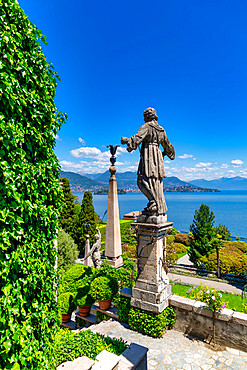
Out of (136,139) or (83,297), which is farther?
(83,297)

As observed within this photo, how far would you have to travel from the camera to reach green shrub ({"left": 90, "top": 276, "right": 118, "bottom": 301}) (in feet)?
21.4

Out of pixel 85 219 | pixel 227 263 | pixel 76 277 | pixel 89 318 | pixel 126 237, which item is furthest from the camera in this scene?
pixel 126 237

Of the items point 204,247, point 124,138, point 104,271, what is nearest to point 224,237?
point 204,247

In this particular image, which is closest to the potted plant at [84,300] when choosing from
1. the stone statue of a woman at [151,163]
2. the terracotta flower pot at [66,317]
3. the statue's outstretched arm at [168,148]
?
the terracotta flower pot at [66,317]

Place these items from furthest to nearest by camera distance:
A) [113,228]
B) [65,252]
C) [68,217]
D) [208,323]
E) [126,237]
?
[126,237]
[68,217]
[65,252]
[113,228]
[208,323]

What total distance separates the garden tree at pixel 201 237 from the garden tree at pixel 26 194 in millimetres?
18946

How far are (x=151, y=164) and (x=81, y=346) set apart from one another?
4.42 meters

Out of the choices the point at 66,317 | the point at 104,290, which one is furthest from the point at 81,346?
the point at 66,317

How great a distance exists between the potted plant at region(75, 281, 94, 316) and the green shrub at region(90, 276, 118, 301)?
329 millimetres

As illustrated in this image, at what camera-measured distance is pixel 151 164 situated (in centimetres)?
591

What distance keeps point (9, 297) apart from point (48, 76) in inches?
107

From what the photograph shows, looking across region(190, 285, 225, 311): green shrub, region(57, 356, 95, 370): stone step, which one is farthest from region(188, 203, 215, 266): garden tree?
region(57, 356, 95, 370): stone step

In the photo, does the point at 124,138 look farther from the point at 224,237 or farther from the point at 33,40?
the point at 224,237

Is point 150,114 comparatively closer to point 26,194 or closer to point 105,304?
point 26,194
